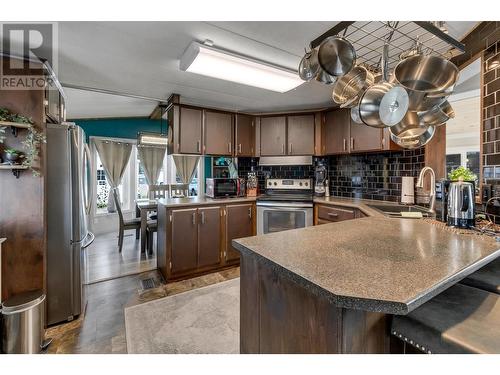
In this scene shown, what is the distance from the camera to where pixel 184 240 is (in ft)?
9.25

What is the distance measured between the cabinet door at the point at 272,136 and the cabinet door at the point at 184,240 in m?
1.50

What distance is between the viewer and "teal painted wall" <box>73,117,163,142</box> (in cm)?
476

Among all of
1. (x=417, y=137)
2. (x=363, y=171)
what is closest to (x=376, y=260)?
(x=417, y=137)

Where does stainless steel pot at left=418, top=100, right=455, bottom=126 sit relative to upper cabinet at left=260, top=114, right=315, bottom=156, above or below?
below

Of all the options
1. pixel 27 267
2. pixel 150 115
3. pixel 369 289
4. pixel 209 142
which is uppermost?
pixel 150 115

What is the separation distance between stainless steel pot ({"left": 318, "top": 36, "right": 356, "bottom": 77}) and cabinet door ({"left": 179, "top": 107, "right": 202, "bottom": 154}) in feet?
7.15

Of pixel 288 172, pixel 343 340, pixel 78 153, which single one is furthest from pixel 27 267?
pixel 288 172

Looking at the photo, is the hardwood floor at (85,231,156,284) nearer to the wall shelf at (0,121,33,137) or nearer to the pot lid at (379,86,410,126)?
the wall shelf at (0,121,33,137)

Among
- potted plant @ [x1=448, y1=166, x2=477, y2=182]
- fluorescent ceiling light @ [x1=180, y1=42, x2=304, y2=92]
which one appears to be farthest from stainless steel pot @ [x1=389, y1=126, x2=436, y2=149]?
fluorescent ceiling light @ [x1=180, y1=42, x2=304, y2=92]

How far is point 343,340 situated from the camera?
76 cm

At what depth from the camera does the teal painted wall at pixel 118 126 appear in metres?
4.76
